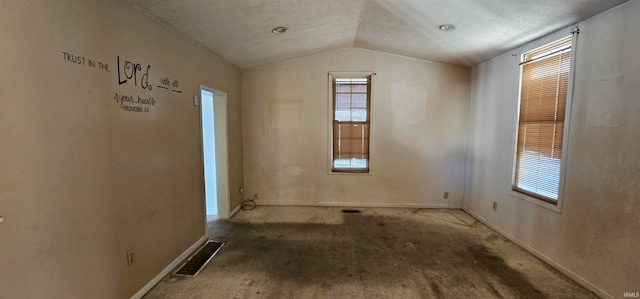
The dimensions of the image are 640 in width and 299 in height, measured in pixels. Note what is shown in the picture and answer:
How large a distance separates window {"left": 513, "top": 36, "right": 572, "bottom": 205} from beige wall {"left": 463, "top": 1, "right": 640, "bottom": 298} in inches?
6.9

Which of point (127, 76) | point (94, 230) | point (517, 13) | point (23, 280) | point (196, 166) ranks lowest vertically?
point (23, 280)

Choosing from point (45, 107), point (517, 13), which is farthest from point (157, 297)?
point (517, 13)

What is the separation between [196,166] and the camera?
298 cm

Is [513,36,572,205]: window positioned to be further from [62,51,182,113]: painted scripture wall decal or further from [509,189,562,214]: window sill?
[62,51,182,113]: painted scripture wall decal

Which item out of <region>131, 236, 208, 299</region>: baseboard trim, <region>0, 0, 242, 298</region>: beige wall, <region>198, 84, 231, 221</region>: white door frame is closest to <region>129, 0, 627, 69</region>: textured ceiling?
<region>0, 0, 242, 298</region>: beige wall

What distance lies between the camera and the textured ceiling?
2211 millimetres

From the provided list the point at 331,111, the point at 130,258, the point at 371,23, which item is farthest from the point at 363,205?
the point at 130,258

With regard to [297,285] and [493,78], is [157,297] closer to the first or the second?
[297,285]

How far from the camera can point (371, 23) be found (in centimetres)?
315

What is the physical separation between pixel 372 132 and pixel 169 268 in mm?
3385

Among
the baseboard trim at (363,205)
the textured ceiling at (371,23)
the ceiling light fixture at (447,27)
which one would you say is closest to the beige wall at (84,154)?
the textured ceiling at (371,23)

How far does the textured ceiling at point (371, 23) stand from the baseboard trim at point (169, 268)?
2.31 m

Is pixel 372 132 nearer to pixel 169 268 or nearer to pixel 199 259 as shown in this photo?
pixel 199 259

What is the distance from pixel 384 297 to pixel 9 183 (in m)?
2.47
